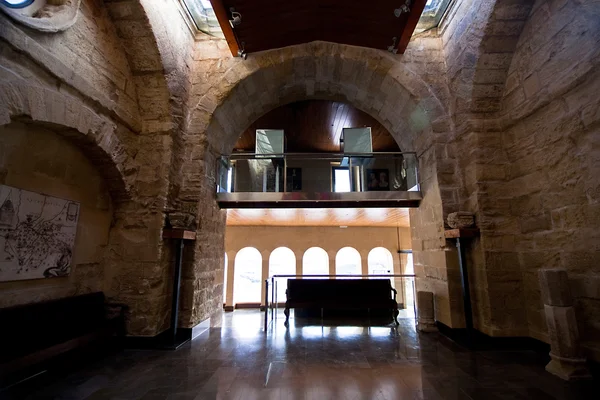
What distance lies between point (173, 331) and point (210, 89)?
378 centimetres

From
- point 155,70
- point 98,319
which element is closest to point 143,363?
point 98,319

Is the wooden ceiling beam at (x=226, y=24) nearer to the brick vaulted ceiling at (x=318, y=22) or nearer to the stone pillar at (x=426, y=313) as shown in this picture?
the brick vaulted ceiling at (x=318, y=22)

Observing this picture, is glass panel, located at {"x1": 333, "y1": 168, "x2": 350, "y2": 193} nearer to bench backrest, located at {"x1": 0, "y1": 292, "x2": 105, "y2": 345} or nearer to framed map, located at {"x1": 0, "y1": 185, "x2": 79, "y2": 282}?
framed map, located at {"x1": 0, "y1": 185, "x2": 79, "y2": 282}

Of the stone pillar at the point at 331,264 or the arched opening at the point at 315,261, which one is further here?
the arched opening at the point at 315,261

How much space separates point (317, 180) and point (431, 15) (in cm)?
358

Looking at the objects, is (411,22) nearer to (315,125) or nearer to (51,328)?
(315,125)

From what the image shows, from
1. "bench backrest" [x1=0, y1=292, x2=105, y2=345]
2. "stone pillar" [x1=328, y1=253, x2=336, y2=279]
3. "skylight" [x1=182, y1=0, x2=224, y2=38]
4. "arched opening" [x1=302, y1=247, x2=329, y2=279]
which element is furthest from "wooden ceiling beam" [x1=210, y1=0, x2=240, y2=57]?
"stone pillar" [x1=328, y1=253, x2=336, y2=279]

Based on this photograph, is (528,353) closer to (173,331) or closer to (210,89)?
(173,331)

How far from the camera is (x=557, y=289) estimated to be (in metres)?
2.67

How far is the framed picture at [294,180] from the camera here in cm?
498

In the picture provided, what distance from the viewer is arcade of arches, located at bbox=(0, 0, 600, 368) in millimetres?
2680

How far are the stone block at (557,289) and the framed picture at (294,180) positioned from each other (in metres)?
3.59

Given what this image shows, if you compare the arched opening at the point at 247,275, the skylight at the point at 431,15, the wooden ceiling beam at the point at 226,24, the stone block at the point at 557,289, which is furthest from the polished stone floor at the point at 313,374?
the skylight at the point at 431,15

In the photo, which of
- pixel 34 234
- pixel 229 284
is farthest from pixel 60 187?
pixel 229 284
